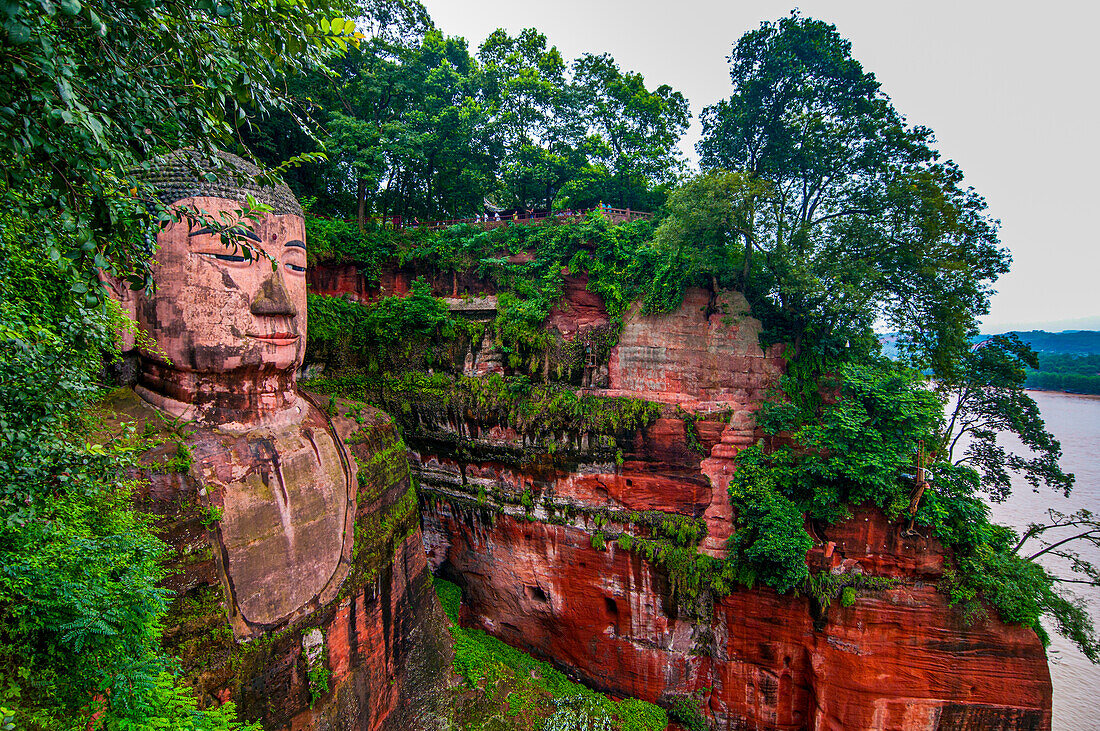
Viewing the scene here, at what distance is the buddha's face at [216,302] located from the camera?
6273 mm

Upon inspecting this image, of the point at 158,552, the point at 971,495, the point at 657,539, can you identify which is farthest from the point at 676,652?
the point at 158,552

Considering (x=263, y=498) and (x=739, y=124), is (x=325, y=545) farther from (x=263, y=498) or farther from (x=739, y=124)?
(x=739, y=124)

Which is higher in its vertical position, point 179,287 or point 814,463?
point 179,287

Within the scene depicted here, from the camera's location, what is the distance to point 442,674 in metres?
9.27

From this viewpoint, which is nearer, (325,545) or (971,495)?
(325,545)

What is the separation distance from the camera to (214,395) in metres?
6.69

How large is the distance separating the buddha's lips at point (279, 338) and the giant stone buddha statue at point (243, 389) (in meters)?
0.02

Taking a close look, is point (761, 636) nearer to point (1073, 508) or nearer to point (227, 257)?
point (227, 257)

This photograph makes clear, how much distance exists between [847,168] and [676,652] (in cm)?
1317

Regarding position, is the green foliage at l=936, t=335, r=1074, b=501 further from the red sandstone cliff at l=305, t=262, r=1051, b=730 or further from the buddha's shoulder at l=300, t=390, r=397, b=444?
the buddha's shoulder at l=300, t=390, r=397, b=444

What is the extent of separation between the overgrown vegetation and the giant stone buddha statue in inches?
214

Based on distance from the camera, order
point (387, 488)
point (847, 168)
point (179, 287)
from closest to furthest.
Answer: point (179, 287), point (387, 488), point (847, 168)

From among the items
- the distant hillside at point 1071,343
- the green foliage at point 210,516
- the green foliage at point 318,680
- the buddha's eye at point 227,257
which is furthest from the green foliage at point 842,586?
the distant hillside at point 1071,343

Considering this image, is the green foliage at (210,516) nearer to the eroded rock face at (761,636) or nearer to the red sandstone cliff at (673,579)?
the red sandstone cliff at (673,579)
